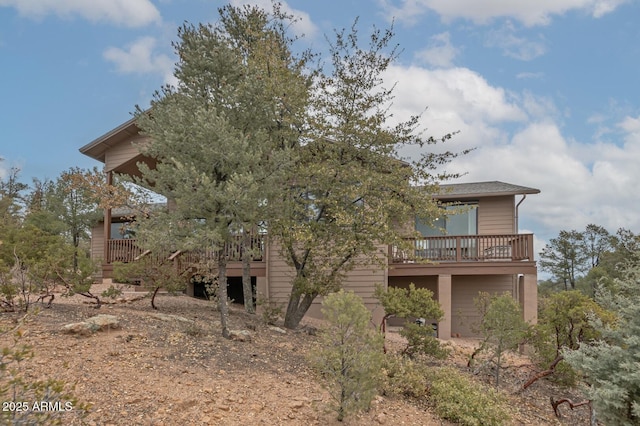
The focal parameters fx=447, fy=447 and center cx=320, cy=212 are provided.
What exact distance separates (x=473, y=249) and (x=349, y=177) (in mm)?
6478

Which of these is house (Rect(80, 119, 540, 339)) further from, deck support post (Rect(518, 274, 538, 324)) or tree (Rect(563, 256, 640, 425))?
tree (Rect(563, 256, 640, 425))

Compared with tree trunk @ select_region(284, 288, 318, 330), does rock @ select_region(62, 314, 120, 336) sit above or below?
above

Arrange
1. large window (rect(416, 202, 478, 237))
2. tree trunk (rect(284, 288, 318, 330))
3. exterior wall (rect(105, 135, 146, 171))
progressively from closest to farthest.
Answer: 1. tree trunk (rect(284, 288, 318, 330))
2. exterior wall (rect(105, 135, 146, 171))
3. large window (rect(416, 202, 478, 237))

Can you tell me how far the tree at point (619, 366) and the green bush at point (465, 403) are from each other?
1.13 m

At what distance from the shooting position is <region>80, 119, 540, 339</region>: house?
13.2m

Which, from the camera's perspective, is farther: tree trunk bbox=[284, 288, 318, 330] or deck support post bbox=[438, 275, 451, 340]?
deck support post bbox=[438, 275, 451, 340]

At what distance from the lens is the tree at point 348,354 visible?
512 centimetres

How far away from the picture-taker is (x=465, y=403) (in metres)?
6.04

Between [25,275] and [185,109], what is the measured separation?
3917 mm

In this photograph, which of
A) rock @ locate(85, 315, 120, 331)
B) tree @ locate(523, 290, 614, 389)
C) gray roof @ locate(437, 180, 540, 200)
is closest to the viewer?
rock @ locate(85, 315, 120, 331)

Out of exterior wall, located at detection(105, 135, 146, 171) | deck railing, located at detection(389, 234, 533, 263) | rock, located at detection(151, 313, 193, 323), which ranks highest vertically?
exterior wall, located at detection(105, 135, 146, 171)

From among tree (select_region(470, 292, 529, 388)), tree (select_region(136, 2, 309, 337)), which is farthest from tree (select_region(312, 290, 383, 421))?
tree (select_region(470, 292, 529, 388))

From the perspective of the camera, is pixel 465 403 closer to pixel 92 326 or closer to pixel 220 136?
pixel 220 136

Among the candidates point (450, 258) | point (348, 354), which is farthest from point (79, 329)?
point (450, 258)
